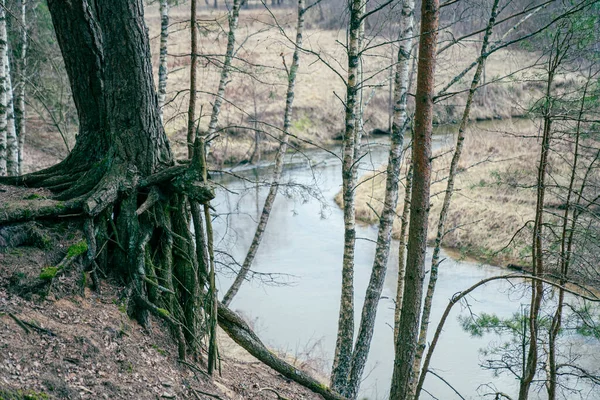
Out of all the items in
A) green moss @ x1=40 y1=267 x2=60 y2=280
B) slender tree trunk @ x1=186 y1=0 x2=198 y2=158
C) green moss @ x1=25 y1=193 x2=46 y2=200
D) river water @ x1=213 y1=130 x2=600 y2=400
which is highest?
slender tree trunk @ x1=186 y1=0 x2=198 y2=158

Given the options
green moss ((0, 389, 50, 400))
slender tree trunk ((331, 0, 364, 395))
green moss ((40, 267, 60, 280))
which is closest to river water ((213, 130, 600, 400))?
slender tree trunk ((331, 0, 364, 395))

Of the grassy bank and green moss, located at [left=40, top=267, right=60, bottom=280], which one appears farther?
the grassy bank

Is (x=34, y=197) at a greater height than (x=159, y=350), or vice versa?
(x=34, y=197)

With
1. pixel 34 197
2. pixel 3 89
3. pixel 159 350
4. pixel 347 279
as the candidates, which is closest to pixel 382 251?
pixel 347 279

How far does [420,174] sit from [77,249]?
3146mm

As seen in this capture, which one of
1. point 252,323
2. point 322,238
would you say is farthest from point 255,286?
point 322,238

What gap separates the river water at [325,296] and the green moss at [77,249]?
3939mm

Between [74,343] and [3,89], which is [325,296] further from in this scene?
[74,343]

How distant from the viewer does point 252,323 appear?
13539 millimetres

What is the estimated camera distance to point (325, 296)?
49.9ft

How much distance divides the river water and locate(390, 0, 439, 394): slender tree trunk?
327 cm

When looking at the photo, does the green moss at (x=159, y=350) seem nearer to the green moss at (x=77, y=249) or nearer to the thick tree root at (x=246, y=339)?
the thick tree root at (x=246, y=339)

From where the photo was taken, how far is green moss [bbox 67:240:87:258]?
4.78m

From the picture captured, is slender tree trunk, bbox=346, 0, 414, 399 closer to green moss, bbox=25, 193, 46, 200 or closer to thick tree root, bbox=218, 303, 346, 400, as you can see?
thick tree root, bbox=218, 303, 346, 400
